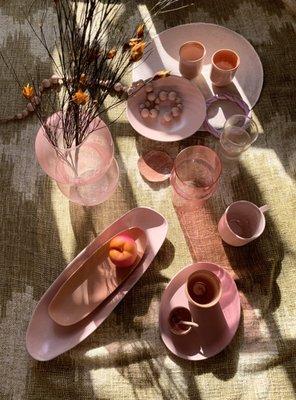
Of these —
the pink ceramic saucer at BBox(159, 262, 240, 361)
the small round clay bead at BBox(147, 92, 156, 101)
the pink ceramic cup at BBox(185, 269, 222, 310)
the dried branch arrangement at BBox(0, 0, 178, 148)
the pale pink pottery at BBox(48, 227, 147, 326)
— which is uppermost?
the dried branch arrangement at BBox(0, 0, 178, 148)

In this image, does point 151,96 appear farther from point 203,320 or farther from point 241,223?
point 203,320

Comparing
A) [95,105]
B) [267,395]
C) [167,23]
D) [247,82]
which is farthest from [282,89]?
[267,395]

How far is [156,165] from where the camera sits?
115 cm

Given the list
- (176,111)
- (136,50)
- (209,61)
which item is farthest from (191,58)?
(136,50)

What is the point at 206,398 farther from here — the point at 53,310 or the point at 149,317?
the point at 53,310

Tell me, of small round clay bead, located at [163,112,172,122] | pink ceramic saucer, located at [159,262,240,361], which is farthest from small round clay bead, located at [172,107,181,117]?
pink ceramic saucer, located at [159,262,240,361]

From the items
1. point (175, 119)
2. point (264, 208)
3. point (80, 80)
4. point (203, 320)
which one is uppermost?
point (80, 80)

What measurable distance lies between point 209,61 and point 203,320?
710 mm

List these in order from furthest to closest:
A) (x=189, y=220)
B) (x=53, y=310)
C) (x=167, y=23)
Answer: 1. (x=167, y=23)
2. (x=189, y=220)
3. (x=53, y=310)

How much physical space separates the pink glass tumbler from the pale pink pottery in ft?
0.46

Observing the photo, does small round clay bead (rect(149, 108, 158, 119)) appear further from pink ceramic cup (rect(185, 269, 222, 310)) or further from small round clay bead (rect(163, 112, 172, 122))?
pink ceramic cup (rect(185, 269, 222, 310))

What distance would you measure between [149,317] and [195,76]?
2.12ft

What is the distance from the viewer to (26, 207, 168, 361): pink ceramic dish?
0.96m

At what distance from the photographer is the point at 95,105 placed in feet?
2.81
